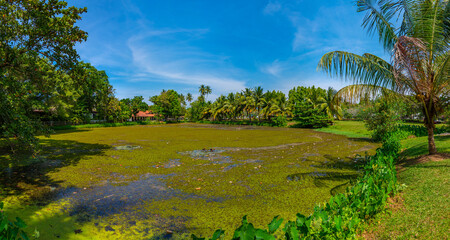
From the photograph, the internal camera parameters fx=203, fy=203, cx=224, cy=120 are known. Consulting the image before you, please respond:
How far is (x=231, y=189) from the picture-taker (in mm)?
5914

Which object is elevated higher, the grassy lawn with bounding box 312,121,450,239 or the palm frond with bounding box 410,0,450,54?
the palm frond with bounding box 410,0,450,54

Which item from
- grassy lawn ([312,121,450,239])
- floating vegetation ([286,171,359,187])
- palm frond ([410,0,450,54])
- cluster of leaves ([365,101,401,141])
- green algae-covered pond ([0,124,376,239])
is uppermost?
palm frond ([410,0,450,54])

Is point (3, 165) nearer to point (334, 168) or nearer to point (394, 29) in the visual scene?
point (334, 168)

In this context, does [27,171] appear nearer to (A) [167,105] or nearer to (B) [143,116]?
(A) [167,105]

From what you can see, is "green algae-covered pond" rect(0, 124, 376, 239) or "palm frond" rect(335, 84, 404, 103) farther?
"palm frond" rect(335, 84, 404, 103)

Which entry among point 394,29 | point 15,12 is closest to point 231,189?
point 394,29

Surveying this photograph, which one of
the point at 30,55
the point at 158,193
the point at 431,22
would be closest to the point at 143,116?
the point at 30,55

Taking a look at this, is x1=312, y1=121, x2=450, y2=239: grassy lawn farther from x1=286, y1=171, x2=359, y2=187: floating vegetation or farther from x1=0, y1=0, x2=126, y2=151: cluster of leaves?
x1=0, y1=0, x2=126, y2=151: cluster of leaves

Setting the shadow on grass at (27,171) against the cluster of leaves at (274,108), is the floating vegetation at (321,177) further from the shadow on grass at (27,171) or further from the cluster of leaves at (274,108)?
the cluster of leaves at (274,108)

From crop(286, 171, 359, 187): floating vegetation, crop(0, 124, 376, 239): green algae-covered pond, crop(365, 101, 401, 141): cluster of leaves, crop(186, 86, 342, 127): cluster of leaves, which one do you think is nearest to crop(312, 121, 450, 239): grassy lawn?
crop(0, 124, 376, 239): green algae-covered pond

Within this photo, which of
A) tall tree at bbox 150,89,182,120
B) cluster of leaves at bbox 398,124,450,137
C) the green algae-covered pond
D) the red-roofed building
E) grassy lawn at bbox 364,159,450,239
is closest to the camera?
grassy lawn at bbox 364,159,450,239

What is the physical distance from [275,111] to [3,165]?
38396 millimetres

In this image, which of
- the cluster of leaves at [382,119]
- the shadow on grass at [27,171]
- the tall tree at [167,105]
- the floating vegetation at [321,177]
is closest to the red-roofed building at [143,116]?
the tall tree at [167,105]

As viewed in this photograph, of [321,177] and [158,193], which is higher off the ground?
[321,177]
